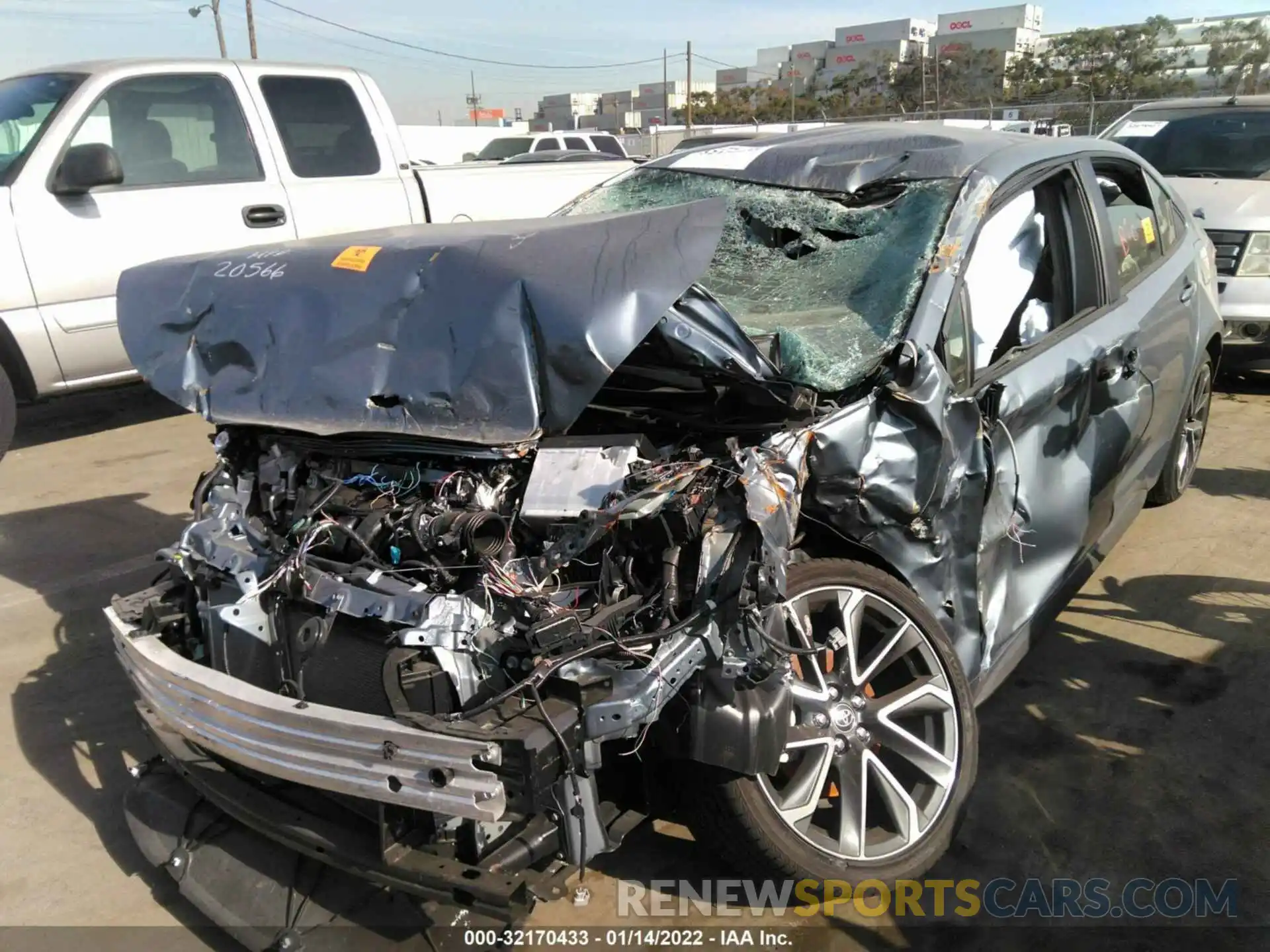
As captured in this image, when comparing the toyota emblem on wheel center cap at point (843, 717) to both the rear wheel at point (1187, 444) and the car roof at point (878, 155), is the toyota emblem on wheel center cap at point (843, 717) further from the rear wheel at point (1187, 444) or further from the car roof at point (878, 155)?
the rear wheel at point (1187, 444)

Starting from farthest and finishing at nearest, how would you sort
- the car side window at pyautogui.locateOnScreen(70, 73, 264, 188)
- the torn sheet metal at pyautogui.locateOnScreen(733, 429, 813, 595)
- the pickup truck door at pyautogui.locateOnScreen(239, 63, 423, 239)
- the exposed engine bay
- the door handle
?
the pickup truck door at pyautogui.locateOnScreen(239, 63, 423, 239) < the door handle < the car side window at pyautogui.locateOnScreen(70, 73, 264, 188) < the torn sheet metal at pyautogui.locateOnScreen(733, 429, 813, 595) < the exposed engine bay

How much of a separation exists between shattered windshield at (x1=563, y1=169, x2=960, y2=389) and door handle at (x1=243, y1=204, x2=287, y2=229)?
12.3ft

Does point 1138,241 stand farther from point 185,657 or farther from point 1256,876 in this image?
point 185,657

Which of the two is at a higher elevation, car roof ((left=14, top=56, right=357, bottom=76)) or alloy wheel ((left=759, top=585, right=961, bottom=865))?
Result: car roof ((left=14, top=56, right=357, bottom=76))

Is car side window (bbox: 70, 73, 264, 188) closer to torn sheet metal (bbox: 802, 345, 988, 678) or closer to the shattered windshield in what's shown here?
the shattered windshield

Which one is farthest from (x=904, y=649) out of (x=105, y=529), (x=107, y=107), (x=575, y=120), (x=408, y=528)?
(x=575, y=120)

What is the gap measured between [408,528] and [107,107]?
5.42 meters

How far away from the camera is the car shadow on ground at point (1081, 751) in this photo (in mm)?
2754

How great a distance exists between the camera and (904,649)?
2693mm

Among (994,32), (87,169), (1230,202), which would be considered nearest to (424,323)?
(87,169)

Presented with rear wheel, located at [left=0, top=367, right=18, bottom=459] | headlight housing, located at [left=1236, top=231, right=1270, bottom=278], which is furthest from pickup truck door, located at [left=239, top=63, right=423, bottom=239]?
headlight housing, located at [left=1236, top=231, right=1270, bottom=278]

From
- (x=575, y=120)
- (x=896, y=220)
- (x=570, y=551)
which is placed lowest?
(x=575, y=120)

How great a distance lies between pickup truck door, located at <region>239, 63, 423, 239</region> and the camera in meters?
6.83

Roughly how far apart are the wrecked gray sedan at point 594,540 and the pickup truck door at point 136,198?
3.43m
